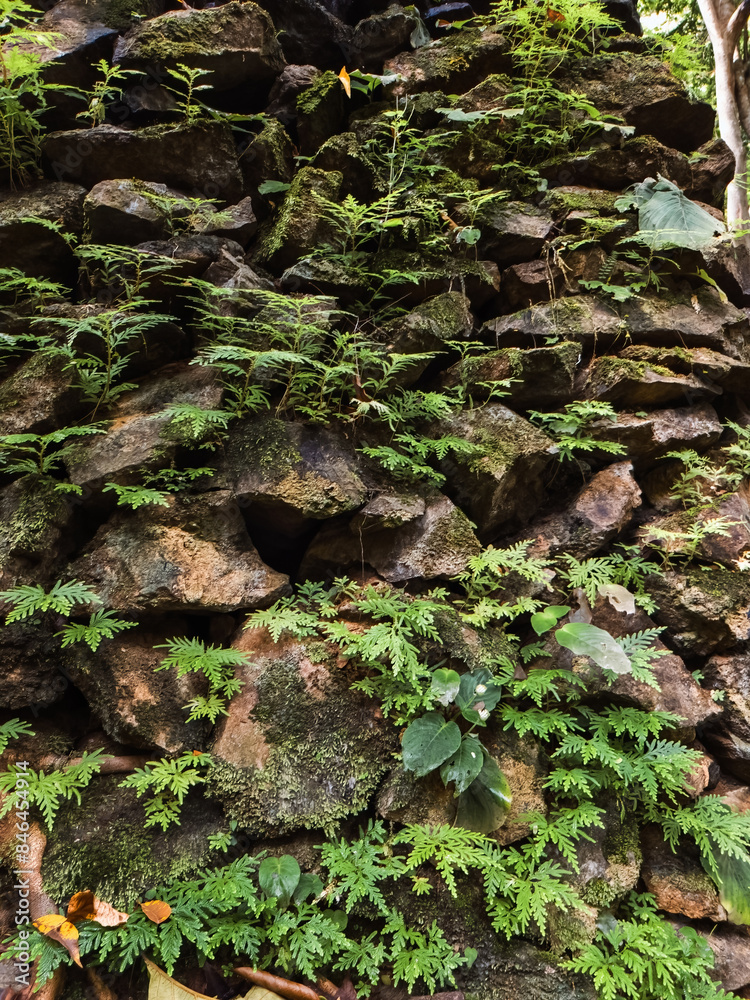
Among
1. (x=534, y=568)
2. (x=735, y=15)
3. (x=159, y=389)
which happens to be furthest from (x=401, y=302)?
(x=735, y=15)

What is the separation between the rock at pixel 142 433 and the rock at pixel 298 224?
1220 mm

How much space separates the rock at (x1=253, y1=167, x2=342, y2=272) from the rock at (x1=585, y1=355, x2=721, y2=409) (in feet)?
8.06

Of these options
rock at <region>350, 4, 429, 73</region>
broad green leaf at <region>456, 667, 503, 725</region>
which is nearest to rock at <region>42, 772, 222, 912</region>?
broad green leaf at <region>456, 667, 503, 725</region>

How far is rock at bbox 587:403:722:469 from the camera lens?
3.87 meters

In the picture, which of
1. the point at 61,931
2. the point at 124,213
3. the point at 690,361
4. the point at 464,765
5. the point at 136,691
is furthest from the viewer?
the point at 690,361

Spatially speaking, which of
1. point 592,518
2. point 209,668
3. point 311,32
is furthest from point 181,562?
point 311,32

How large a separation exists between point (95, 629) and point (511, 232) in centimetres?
431

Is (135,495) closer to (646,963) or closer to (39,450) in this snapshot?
(39,450)

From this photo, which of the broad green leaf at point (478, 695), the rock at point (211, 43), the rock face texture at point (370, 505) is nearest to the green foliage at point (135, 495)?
the rock face texture at point (370, 505)

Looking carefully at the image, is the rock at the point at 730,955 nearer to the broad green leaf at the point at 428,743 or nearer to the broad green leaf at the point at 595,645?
the broad green leaf at the point at 595,645

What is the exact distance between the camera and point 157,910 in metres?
2.36

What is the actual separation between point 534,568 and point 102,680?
2.69m

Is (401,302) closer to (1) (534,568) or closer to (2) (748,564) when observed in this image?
(1) (534,568)

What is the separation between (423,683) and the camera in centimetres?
301
